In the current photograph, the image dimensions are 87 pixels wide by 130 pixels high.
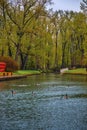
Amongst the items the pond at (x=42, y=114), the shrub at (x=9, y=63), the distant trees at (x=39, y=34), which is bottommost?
the pond at (x=42, y=114)

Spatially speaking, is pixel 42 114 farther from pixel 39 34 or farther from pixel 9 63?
pixel 39 34

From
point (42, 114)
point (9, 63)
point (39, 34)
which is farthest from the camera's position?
point (39, 34)

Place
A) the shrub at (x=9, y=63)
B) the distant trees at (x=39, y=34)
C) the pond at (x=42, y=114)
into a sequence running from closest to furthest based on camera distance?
the pond at (x=42, y=114), the shrub at (x=9, y=63), the distant trees at (x=39, y=34)

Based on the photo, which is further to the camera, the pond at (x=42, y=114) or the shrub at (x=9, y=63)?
the shrub at (x=9, y=63)

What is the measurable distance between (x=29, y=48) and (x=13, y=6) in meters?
12.8

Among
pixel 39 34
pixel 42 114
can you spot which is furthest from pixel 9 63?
pixel 42 114

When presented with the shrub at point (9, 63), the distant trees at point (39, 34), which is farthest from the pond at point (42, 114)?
the distant trees at point (39, 34)

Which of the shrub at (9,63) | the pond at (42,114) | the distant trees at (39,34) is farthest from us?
the distant trees at (39,34)

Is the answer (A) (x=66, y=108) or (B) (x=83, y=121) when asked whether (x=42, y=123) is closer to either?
(B) (x=83, y=121)

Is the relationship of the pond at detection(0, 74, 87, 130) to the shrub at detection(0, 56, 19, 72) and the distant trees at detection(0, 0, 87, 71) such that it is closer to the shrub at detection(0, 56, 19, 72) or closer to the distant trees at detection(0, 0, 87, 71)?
the shrub at detection(0, 56, 19, 72)

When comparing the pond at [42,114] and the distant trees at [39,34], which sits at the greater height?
the distant trees at [39,34]

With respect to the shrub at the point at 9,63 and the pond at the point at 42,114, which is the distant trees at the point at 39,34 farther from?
the pond at the point at 42,114

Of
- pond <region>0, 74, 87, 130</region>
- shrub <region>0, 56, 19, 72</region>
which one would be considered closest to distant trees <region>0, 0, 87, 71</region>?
shrub <region>0, 56, 19, 72</region>

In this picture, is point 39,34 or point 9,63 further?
point 39,34
